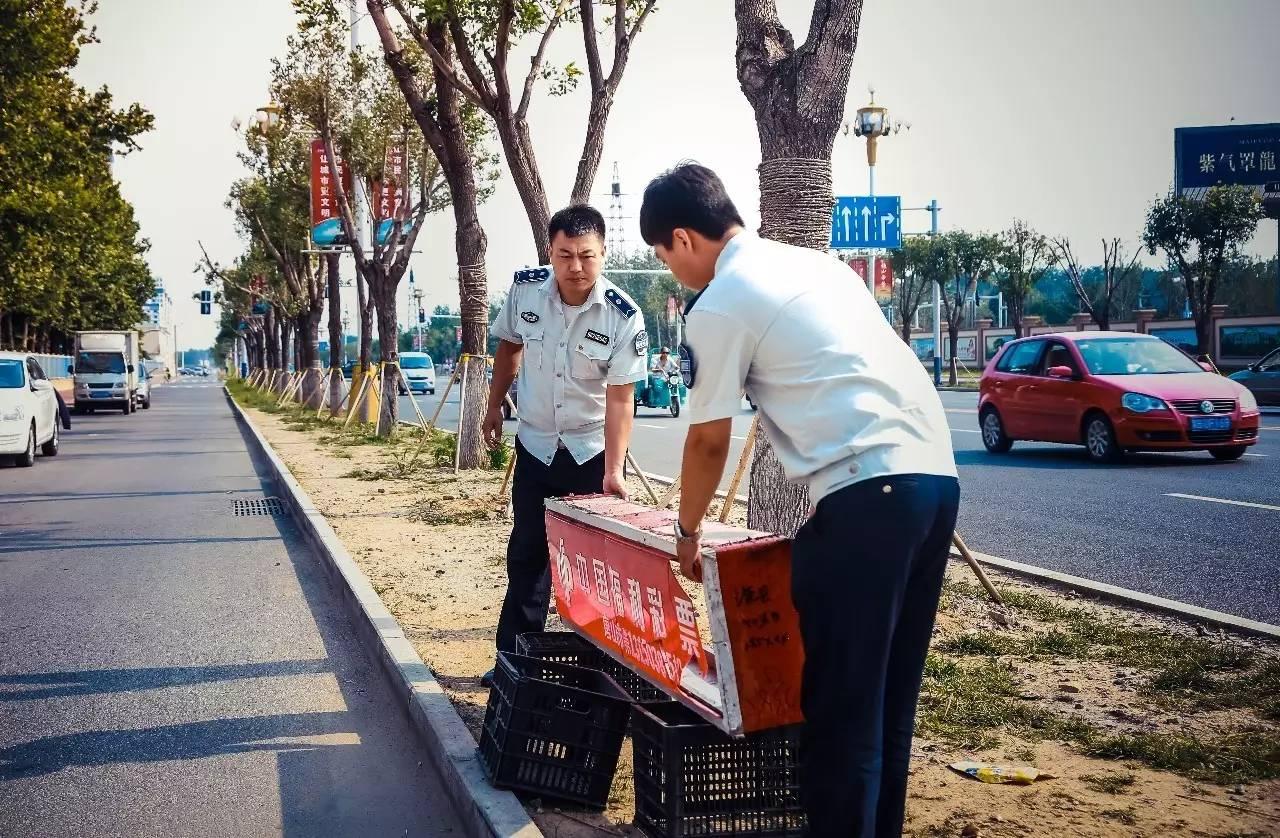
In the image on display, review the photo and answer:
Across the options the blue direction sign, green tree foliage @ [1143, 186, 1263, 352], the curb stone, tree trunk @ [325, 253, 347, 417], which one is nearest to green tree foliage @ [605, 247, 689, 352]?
green tree foliage @ [1143, 186, 1263, 352]

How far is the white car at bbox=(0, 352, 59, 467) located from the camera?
1839 centimetres

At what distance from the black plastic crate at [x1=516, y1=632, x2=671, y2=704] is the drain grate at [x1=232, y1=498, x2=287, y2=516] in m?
8.81

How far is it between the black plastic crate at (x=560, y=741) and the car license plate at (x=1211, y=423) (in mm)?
11946

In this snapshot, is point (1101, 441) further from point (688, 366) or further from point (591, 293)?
point (688, 366)

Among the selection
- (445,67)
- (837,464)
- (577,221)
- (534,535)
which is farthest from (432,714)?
(445,67)

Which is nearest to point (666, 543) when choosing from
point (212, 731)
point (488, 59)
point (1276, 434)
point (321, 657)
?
point (212, 731)

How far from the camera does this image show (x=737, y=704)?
3244 mm

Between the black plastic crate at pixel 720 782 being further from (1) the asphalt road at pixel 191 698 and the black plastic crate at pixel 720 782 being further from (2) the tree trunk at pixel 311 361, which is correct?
(2) the tree trunk at pixel 311 361

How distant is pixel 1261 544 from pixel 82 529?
32.5 feet

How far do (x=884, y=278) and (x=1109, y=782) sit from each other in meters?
51.9

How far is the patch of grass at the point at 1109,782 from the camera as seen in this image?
401cm

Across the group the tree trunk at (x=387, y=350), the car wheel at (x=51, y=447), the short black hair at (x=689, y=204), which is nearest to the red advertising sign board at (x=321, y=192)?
the tree trunk at (x=387, y=350)

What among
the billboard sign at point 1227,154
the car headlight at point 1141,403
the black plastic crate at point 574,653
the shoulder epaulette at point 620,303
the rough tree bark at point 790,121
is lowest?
the black plastic crate at point 574,653

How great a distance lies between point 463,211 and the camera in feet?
50.7
